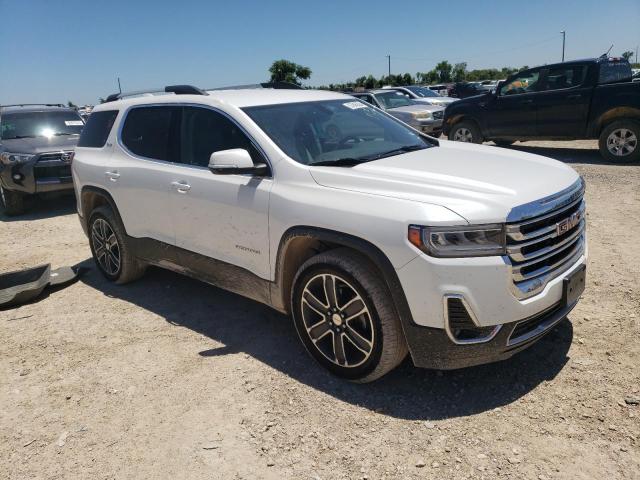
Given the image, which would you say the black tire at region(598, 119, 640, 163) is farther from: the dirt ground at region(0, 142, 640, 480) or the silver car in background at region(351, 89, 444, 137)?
the dirt ground at region(0, 142, 640, 480)

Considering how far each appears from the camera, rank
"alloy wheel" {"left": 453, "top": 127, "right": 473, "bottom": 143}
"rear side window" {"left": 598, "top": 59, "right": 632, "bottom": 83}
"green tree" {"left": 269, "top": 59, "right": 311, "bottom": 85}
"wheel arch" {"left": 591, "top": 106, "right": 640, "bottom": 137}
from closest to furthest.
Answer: "wheel arch" {"left": 591, "top": 106, "right": 640, "bottom": 137}, "rear side window" {"left": 598, "top": 59, "right": 632, "bottom": 83}, "alloy wheel" {"left": 453, "top": 127, "right": 473, "bottom": 143}, "green tree" {"left": 269, "top": 59, "right": 311, "bottom": 85}

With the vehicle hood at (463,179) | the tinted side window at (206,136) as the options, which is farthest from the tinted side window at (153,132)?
the vehicle hood at (463,179)

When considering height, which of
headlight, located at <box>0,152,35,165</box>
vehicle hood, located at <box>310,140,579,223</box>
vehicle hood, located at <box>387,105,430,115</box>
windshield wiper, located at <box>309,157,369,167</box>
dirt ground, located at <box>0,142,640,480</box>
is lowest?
dirt ground, located at <box>0,142,640,480</box>

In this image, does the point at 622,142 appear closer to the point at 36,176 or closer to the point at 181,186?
the point at 181,186

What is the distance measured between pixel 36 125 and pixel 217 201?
785 centimetres

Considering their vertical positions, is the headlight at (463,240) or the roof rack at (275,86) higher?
the roof rack at (275,86)

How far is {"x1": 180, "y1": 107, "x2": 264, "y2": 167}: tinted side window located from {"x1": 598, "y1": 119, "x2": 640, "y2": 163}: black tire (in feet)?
27.2

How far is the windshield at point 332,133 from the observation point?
139 inches

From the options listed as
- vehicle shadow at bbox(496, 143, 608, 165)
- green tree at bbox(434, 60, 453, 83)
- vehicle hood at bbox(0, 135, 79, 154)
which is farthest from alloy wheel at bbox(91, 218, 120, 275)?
green tree at bbox(434, 60, 453, 83)

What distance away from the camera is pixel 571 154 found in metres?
10.8

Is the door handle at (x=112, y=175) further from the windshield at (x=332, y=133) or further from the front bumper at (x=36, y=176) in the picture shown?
the front bumper at (x=36, y=176)

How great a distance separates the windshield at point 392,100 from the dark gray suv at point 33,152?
772 cm

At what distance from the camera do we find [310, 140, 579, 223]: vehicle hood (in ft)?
8.88

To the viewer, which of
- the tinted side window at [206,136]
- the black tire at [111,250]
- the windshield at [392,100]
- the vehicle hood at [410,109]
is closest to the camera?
the tinted side window at [206,136]
